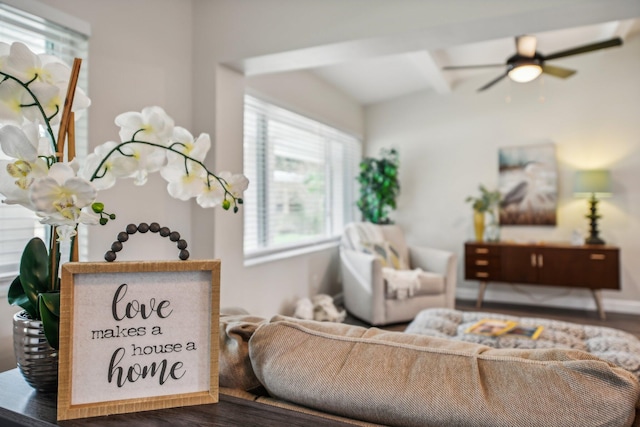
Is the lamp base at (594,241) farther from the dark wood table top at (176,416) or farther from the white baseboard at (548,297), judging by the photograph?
the dark wood table top at (176,416)

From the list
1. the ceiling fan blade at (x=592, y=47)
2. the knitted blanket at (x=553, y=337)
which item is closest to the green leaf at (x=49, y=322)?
the knitted blanket at (x=553, y=337)

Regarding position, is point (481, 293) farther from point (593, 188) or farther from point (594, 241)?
point (593, 188)

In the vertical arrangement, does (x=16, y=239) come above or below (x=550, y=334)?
above

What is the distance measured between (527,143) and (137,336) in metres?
4.94

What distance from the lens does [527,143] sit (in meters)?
4.85

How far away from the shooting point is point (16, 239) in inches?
71.3

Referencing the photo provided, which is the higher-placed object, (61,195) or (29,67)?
(29,67)

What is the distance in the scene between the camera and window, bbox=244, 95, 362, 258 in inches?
138

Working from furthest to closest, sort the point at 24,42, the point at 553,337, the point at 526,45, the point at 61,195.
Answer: the point at 526,45, the point at 553,337, the point at 24,42, the point at 61,195

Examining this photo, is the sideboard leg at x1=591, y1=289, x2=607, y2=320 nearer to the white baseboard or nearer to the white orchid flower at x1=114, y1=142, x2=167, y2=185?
the white baseboard

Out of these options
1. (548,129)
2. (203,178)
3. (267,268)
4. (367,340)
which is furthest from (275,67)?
(548,129)

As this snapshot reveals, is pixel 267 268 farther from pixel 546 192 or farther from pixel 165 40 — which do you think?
pixel 546 192

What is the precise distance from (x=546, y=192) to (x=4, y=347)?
193 inches

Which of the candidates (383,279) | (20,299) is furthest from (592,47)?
(20,299)
